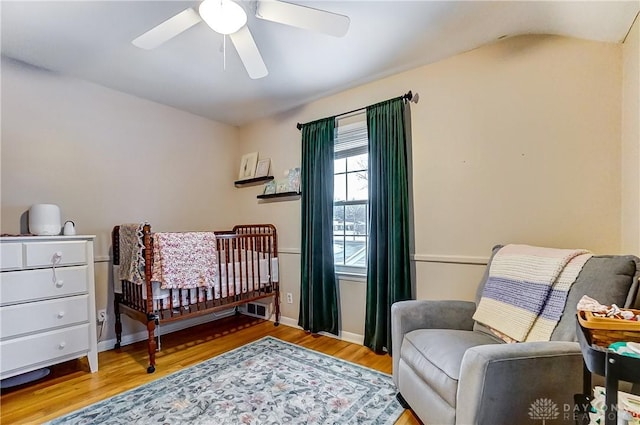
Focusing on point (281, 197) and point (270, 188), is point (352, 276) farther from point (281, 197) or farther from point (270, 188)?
point (270, 188)

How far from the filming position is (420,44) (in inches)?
83.0

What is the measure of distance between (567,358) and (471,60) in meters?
1.99

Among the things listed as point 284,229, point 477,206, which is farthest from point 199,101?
point 477,206

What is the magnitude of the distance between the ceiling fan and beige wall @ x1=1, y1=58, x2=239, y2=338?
1.46m

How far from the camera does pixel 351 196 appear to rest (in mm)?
2928

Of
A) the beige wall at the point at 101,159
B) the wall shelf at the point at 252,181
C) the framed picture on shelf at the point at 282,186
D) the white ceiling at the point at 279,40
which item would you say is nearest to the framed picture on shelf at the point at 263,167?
the wall shelf at the point at 252,181

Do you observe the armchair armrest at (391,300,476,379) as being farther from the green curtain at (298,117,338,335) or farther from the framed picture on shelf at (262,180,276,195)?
the framed picture on shelf at (262,180,276,195)

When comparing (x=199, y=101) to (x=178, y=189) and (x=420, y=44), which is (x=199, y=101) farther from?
(x=420, y=44)

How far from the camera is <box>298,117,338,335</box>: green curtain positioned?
285 centimetres

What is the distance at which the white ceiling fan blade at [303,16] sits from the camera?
4.63 feet

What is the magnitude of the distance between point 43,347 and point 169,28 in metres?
2.17

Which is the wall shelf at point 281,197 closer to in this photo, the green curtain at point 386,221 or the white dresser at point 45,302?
the green curtain at point 386,221

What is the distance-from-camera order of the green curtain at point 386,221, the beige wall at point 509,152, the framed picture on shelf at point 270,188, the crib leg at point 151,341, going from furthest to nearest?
the framed picture on shelf at point 270,188 < the green curtain at point 386,221 < the crib leg at point 151,341 < the beige wall at point 509,152

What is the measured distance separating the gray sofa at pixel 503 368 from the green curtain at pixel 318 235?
46.1 inches
